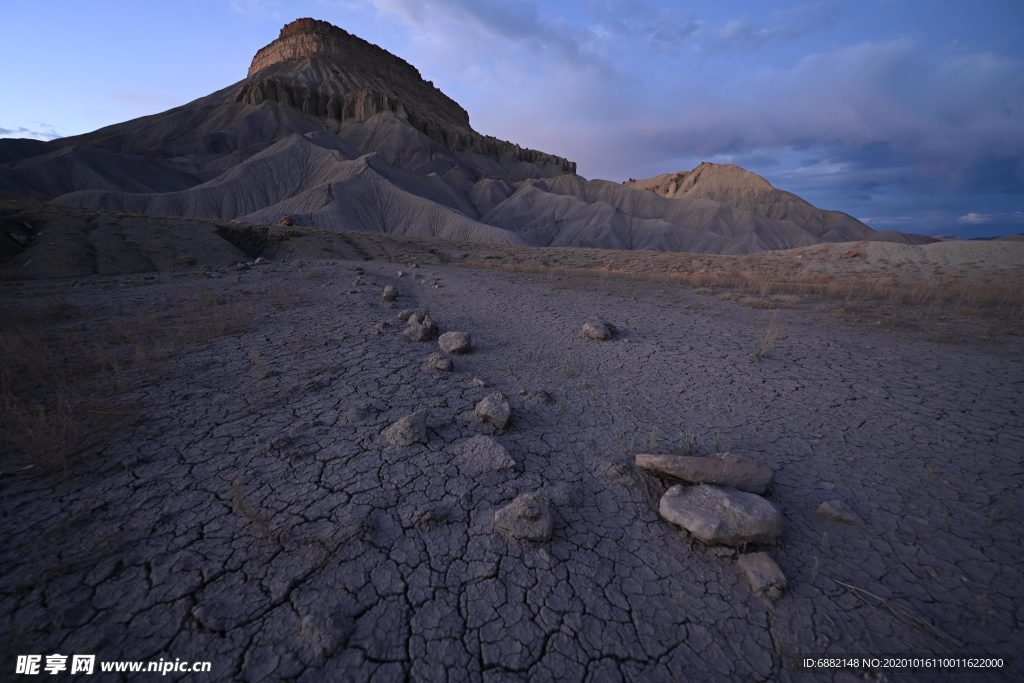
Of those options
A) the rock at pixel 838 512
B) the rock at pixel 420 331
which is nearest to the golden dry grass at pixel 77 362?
the rock at pixel 420 331

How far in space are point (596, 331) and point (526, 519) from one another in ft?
12.4

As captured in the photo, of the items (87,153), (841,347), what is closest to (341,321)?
(841,347)

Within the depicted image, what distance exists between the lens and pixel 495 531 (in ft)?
7.23

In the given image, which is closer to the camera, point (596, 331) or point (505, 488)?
point (505, 488)

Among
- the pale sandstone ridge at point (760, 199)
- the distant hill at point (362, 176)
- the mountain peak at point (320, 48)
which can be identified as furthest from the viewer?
the mountain peak at point (320, 48)

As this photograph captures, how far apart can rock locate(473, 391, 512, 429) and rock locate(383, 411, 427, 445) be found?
1.60ft

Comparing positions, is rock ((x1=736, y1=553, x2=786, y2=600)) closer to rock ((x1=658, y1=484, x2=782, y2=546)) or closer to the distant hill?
rock ((x1=658, y1=484, x2=782, y2=546))

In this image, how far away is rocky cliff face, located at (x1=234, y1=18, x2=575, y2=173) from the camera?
6538 centimetres

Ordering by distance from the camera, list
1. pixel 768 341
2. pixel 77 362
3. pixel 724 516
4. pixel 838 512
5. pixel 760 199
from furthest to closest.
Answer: pixel 760 199 → pixel 768 341 → pixel 77 362 → pixel 838 512 → pixel 724 516

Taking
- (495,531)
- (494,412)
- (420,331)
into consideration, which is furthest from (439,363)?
(495,531)

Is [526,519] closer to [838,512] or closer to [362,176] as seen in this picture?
[838,512]

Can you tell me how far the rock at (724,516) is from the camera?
2.08 m

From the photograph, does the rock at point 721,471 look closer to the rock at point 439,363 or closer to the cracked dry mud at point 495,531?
the cracked dry mud at point 495,531

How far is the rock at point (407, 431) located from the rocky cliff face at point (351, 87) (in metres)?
77.5
